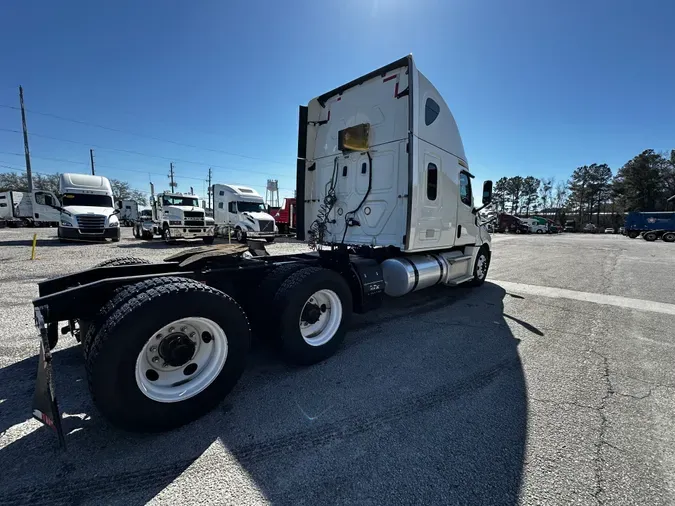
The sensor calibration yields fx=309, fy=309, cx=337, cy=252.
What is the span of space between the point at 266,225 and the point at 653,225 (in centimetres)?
3791

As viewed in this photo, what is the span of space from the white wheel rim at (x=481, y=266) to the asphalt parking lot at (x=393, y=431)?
3.14m

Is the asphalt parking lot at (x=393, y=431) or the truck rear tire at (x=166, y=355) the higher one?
the truck rear tire at (x=166, y=355)

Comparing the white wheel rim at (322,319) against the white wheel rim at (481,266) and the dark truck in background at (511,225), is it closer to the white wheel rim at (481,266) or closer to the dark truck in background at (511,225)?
the white wheel rim at (481,266)

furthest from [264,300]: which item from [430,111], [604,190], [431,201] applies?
[604,190]

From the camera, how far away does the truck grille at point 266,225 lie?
17.9 metres

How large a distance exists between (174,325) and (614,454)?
338 cm

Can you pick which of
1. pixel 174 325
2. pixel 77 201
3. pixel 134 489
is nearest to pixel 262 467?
pixel 134 489

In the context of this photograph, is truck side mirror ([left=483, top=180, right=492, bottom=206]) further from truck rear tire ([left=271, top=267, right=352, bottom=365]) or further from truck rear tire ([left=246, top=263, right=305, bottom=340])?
truck rear tire ([left=246, top=263, right=305, bottom=340])

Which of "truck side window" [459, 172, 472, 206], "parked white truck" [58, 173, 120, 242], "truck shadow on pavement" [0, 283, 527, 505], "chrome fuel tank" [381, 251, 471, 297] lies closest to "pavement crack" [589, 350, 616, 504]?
"truck shadow on pavement" [0, 283, 527, 505]

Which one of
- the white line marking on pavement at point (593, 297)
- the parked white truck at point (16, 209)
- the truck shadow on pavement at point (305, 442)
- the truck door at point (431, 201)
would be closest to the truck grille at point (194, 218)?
the truck shadow on pavement at point (305, 442)

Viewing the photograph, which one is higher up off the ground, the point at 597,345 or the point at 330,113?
the point at 330,113

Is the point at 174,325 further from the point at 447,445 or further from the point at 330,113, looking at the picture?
the point at 330,113

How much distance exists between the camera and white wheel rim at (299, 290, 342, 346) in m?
3.62

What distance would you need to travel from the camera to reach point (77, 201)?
15.6 metres
